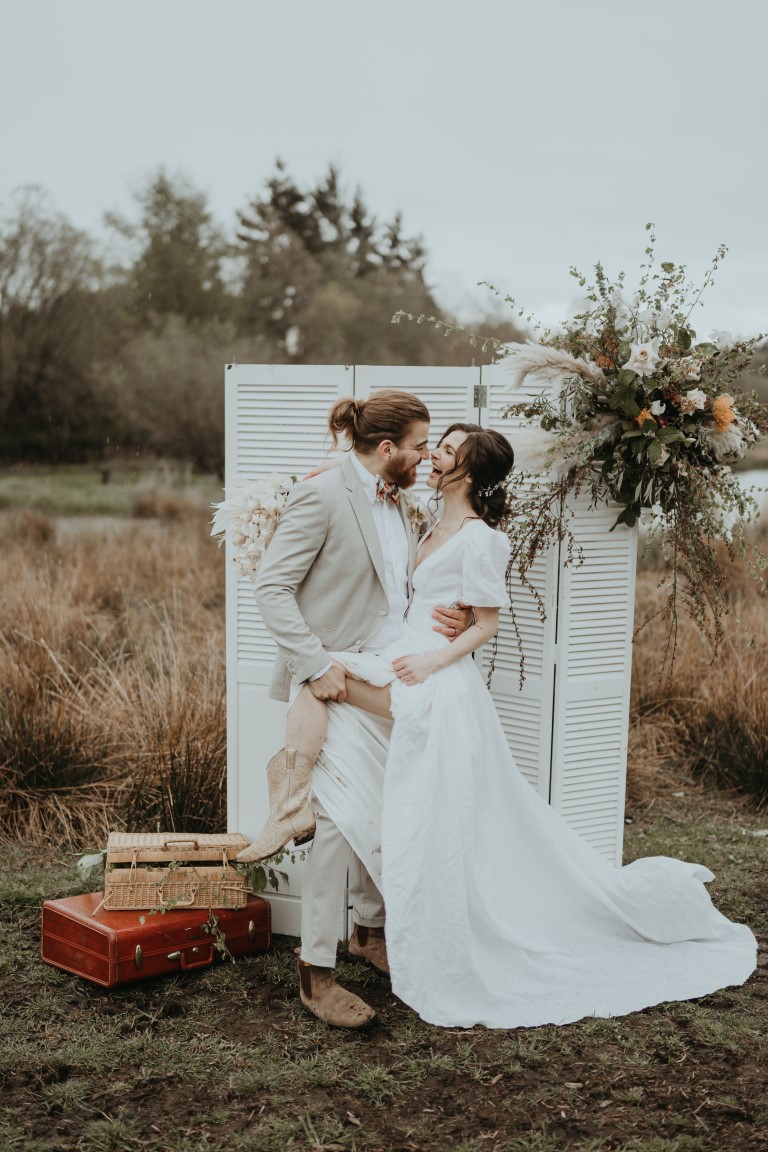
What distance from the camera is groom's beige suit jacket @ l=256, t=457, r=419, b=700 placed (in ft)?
11.9

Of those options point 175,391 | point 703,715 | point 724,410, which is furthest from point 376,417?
point 175,391

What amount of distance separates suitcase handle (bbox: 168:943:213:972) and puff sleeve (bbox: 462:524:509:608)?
61.2 inches

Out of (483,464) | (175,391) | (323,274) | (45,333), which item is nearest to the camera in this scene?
(483,464)

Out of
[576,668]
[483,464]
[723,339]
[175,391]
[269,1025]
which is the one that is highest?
[175,391]

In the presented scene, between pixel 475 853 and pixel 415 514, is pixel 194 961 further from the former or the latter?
pixel 415 514

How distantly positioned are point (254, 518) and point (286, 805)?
→ 985 mm

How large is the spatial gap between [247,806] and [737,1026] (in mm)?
1954

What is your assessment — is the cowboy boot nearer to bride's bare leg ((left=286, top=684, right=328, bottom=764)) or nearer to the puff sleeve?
bride's bare leg ((left=286, top=684, right=328, bottom=764))

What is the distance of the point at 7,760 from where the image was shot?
5.46 metres

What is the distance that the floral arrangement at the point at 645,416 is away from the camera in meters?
3.99

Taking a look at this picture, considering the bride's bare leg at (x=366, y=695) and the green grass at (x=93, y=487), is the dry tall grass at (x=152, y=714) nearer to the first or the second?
the bride's bare leg at (x=366, y=695)

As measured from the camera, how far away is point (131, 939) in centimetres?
377

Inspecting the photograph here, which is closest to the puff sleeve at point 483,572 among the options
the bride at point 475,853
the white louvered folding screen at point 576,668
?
the bride at point 475,853

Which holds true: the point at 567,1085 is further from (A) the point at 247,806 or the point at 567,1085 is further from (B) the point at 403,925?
(A) the point at 247,806
